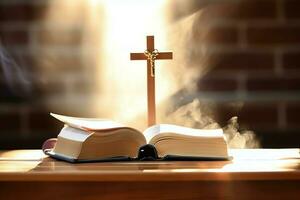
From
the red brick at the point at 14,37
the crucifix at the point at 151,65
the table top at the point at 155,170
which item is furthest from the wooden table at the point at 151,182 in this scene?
the red brick at the point at 14,37

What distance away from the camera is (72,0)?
195cm

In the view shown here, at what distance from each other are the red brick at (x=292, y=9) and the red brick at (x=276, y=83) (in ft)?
0.62

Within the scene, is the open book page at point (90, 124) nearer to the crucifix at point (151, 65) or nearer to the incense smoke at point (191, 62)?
the crucifix at point (151, 65)

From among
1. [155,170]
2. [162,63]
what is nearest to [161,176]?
[155,170]

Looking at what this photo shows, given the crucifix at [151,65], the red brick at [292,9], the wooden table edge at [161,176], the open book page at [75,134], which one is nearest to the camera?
the wooden table edge at [161,176]

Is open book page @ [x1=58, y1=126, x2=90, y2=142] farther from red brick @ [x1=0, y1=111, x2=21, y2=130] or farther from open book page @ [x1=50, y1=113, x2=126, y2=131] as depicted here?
red brick @ [x1=0, y1=111, x2=21, y2=130]

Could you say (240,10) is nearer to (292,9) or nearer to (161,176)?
(292,9)

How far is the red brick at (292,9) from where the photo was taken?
1.92m

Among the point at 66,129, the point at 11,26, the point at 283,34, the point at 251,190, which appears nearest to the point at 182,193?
the point at 251,190

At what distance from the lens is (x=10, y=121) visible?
6.44 ft

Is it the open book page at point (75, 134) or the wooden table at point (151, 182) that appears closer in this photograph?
the wooden table at point (151, 182)

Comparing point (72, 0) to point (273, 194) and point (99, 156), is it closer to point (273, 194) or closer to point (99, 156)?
point (99, 156)

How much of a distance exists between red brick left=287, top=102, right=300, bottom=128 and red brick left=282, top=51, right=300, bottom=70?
0.11 m

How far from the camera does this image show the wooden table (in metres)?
1.29
